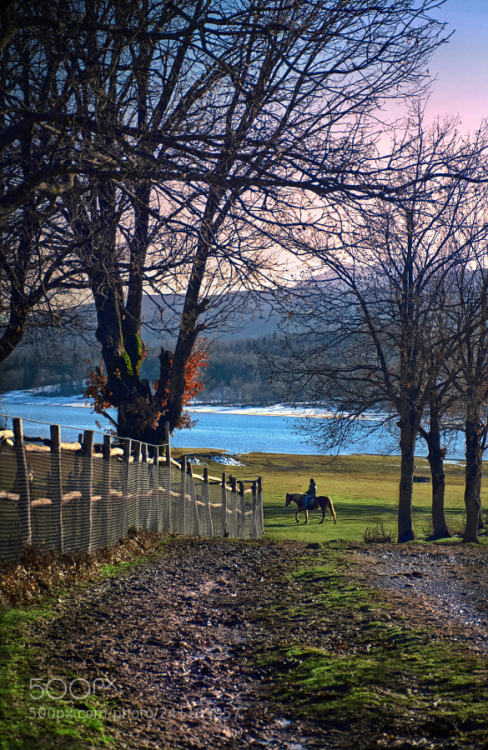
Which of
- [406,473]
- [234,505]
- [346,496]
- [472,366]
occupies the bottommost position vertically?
[346,496]

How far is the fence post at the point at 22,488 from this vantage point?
24.0ft

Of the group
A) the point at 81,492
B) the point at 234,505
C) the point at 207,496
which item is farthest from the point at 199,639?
the point at 234,505

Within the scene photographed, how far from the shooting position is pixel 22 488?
7.35m

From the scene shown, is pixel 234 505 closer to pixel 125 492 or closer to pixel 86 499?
pixel 125 492

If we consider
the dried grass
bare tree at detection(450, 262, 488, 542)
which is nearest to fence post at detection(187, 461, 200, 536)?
the dried grass

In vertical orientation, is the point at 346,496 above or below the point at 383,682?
below

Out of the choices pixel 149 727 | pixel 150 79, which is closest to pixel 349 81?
pixel 150 79

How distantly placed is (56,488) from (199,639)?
2864 mm

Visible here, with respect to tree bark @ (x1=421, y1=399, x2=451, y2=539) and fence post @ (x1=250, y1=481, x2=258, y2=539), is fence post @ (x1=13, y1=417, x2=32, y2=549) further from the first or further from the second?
tree bark @ (x1=421, y1=399, x2=451, y2=539)

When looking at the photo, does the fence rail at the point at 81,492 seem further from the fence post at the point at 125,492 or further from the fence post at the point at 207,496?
the fence post at the point at 207,496

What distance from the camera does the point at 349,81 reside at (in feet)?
27.6

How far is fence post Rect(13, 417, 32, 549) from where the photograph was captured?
24.0ft

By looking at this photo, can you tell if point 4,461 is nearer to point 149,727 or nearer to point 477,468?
point 149,727

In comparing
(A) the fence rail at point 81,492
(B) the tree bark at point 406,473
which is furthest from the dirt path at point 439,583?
(B) the tree bark at point 406,473
